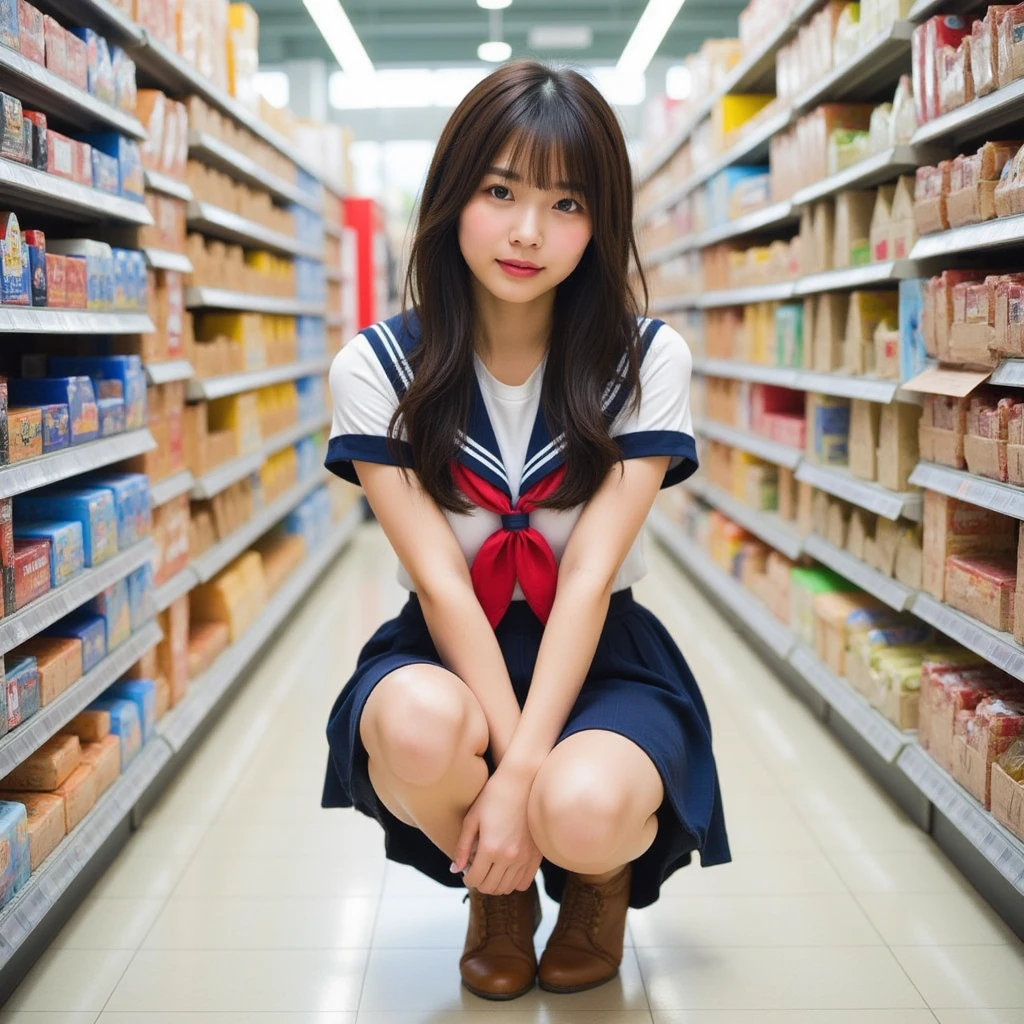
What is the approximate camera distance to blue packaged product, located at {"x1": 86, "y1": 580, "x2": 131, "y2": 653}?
2828 millimetres

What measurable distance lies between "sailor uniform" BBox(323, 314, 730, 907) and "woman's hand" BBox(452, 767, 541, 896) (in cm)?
14

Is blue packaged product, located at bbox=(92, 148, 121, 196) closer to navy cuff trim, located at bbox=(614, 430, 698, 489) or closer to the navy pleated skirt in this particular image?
the navy pleated skirt

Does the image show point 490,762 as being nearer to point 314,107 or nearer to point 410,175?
point 314,107

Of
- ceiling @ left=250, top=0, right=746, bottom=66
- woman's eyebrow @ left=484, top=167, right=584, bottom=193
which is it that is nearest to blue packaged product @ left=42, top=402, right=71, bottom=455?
woman's eyebrow @ left=484, top=167, right=584, bottom=193

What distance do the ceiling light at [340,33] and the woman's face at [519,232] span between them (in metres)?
6.43

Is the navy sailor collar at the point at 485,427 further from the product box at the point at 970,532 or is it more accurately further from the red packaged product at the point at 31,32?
the product box at the point at 970,532

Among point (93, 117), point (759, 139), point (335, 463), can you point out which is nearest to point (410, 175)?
point (759, 139)

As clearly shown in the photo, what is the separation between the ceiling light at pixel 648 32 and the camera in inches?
314

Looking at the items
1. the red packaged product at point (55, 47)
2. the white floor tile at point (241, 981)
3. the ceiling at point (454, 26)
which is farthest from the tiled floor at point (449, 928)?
the ceiling at point (454, 26)

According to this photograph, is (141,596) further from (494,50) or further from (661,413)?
→ (494,50)

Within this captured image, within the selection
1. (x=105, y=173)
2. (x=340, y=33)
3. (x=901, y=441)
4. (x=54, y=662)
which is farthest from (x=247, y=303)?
(x=340, y=33)

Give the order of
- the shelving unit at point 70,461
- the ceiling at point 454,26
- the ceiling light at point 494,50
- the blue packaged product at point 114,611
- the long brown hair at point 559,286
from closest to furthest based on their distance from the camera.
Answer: the long brown hair at point 559,286 → the shelving unit at point 70,461 → the blue packaged product at point 114,611 → the ceiling light at point 494,50 → the ceiling at point 454,26

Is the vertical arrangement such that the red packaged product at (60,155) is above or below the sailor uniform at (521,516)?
above

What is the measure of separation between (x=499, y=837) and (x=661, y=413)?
0.73 meters
